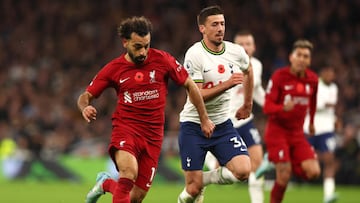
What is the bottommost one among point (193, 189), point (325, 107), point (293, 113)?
point (193, 189)

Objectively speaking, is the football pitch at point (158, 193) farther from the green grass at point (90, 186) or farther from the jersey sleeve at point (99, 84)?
the jersey sleeve at point (99, 84)

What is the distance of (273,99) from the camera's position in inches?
487

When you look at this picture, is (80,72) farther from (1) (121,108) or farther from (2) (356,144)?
(1) (121,108)

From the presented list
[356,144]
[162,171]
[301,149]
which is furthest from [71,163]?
[301,149]

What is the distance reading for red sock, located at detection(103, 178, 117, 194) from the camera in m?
9.99

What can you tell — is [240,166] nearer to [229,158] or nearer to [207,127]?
[229,158]

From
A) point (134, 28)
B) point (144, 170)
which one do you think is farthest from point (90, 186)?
point (134, 28)

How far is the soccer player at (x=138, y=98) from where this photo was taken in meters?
9.34

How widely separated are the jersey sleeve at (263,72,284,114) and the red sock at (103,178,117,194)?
2975mm

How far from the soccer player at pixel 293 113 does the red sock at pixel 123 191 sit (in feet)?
11.9

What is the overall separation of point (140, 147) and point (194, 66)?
1190 millimetres

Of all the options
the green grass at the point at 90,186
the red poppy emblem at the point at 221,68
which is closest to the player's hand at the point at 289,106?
the red poppy emblem at the point at 221,68

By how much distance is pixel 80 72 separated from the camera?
2602 cm

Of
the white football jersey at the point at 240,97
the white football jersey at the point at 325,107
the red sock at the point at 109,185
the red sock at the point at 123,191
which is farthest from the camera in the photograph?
the white football jersey at the point at 325,107
